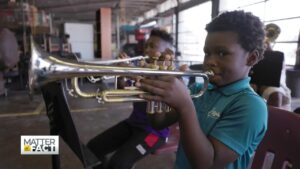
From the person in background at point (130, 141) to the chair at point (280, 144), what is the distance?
1.94 ft

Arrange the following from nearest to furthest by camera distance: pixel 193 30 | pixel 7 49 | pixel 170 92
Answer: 1. pixel 170 92
2. pixel 7 49
3. pixel 193 30

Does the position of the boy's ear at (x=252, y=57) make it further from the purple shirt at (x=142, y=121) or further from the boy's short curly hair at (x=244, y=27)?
the purple shirt at (x=142, y=121)

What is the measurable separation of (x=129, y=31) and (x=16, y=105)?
7672mm

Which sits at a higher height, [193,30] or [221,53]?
[193,30]

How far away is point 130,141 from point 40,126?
7.58 feet

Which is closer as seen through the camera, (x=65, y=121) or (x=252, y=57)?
(x=252, y=57)

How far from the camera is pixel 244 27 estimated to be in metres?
0.93

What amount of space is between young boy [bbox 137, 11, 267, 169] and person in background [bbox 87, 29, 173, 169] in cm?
60

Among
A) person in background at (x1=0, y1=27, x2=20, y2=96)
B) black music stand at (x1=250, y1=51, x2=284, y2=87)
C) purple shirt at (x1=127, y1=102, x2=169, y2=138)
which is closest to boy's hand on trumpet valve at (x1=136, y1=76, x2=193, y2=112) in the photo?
purple shirt at (x1=127, y1=102, x2=169, y2=138)

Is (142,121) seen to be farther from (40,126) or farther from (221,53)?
(40,126)

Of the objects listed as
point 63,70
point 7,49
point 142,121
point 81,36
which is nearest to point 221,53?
point 63,70

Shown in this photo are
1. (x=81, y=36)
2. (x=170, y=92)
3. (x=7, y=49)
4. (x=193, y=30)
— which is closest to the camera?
(x=170, y=92)

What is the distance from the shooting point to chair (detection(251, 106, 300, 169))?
1114mm

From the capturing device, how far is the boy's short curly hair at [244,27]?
36.6 inches
